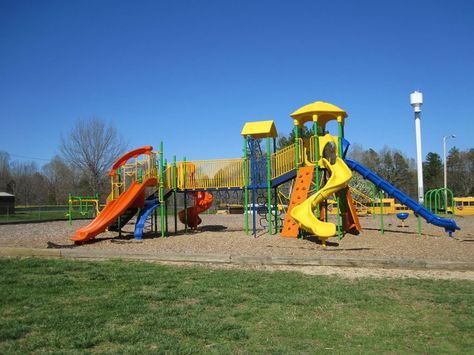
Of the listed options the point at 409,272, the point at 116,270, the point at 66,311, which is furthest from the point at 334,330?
the point at 116,270

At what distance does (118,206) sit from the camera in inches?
687

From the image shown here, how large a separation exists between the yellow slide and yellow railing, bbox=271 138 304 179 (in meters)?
2.24

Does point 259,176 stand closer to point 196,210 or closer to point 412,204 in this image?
point 196,210

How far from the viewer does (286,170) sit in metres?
18.2

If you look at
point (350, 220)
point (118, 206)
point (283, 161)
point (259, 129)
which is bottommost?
point (350, 220)

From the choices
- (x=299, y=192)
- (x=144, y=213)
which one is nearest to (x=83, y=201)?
(x=144, y=213)

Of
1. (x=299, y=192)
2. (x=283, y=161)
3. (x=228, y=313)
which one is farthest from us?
(x=283, y=161)

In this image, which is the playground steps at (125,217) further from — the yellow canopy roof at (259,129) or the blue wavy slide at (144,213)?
the yellow canopy roof at (259,129)

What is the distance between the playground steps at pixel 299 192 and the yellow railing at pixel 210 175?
8.46 feet

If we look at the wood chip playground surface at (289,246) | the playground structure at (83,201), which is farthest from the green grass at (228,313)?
the playground structure at (83,201)

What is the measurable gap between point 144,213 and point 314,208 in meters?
7.01

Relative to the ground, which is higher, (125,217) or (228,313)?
(125,217)

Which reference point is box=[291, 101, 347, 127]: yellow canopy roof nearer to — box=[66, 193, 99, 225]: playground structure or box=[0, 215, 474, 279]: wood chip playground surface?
box=[0, 215, 474, 279]: wood chip playground surface

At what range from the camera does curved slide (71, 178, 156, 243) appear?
1659 centimetres
